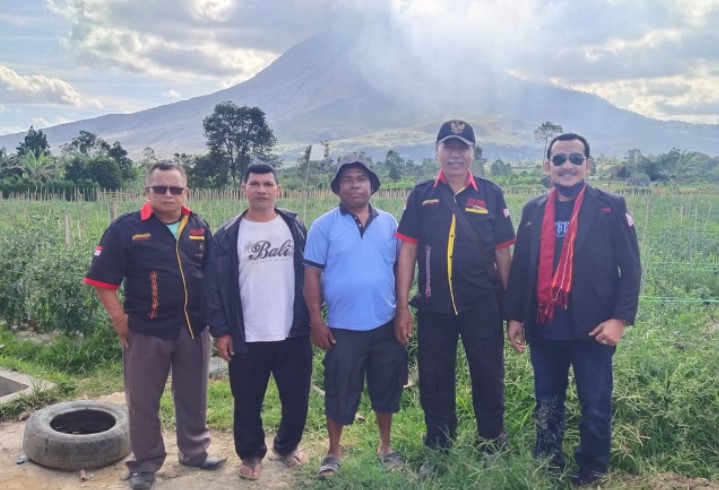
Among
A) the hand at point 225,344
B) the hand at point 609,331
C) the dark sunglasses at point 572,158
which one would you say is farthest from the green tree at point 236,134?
the hand at point 609,331

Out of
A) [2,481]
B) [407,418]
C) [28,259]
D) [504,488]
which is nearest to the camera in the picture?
[504,488]

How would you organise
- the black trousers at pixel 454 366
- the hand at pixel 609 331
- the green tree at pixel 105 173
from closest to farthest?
1. the hand at pixel 609 331
2. the black trousers at pixel 454 366
3. the green tree at pixel 105 173

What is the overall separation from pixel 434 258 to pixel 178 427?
1729mm

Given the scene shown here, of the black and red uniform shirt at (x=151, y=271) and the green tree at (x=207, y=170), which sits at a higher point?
the green tree at (x=207, y=170)

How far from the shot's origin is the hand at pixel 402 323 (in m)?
3.34

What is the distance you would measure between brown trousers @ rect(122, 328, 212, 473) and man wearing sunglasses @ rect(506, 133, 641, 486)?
5.58 feet

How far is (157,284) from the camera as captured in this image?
328cm

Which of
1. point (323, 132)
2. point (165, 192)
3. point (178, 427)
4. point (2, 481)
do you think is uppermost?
point (323, 132)

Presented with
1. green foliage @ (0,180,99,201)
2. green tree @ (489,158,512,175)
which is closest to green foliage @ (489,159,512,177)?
green tree @ (489,158,512,175)

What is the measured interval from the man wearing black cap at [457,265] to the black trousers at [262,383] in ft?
1.91

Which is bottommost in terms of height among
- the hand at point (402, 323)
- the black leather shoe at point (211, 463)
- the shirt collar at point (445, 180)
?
the black leather shoe at point (211, 463)

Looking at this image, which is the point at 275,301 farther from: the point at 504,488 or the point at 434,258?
the point at 504,488

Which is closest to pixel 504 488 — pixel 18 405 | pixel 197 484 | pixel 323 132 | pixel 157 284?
pixel 197 484

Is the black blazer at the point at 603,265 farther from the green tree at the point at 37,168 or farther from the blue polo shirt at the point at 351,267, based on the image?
the green tree at the point at 37,168
